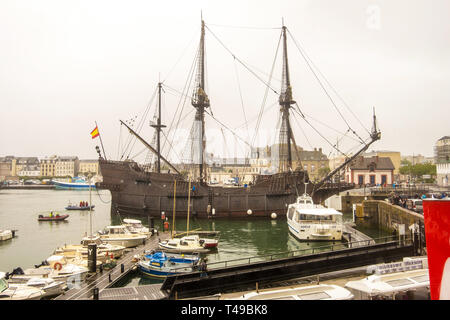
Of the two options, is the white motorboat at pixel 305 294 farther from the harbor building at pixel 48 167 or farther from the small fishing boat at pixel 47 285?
the harbor building at pixel 48 167

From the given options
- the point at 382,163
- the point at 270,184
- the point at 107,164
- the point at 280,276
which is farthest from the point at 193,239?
the point at 382,163

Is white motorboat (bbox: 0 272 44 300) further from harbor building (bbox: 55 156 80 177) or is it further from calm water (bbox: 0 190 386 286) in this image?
harbor building (bbox: 55 156 80 177)

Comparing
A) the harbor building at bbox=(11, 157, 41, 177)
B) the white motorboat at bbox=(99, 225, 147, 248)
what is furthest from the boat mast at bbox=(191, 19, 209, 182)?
the harbor building at bbox=(11, 157, 41, 177)

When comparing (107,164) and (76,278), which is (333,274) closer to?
(76,278)

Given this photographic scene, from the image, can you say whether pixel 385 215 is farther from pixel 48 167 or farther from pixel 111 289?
pixel 48 167

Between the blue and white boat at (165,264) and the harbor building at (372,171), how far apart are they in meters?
45.2

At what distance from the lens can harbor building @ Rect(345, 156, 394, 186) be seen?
181 ft

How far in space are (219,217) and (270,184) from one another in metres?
7.27

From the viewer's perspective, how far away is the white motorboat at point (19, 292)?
1135 centimetres

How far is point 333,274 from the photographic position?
1226cm

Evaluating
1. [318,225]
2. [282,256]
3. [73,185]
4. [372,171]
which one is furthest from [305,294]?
[73,185]

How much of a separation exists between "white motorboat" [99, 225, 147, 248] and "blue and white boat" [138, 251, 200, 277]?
6.55 meters

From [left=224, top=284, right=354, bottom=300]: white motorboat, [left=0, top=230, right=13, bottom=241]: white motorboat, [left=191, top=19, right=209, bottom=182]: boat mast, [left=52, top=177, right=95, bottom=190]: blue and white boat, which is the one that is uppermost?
[left=191, top=19, right=209, bottom=182]: boat mast
